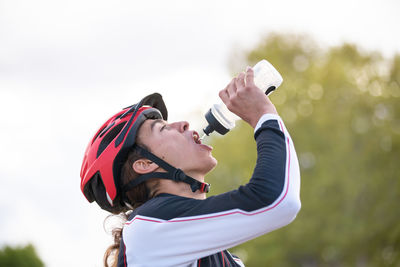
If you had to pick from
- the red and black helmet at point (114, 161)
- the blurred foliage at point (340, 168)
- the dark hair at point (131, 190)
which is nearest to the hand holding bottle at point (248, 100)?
the red and black helmet at point (114, 161)

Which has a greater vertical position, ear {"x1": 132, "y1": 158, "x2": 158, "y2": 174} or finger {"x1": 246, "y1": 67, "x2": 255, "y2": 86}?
finger {"x1": 246, "y1": 67, "x2": 255, "y2": 86}

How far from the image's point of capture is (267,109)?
3.21 metres

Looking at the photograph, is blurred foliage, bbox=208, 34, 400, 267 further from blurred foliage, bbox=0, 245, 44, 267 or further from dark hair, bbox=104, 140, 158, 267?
dark hair, bbox=104, 140, 158, 267

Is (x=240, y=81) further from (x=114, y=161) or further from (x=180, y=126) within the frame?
(x=114, y=161)

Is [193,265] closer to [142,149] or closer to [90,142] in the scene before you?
[142,149]

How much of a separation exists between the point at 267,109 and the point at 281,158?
40 cm

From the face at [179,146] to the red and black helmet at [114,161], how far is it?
6 centimetres

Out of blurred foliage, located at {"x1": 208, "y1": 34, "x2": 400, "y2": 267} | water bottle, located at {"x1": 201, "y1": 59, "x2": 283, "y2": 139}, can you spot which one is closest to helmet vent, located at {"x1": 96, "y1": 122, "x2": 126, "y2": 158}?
water bottle, located at {"x1": 201, "y1": 59, "x2": 283, "y2": 139}

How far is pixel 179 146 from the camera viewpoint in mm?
3703

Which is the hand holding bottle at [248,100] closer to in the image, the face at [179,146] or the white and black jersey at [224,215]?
the white and black jersey at [224,215]

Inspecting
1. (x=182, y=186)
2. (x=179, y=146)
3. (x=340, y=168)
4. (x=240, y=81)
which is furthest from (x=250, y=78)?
(x=340, y=168)

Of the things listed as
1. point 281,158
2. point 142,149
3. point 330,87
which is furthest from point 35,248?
point 281,158

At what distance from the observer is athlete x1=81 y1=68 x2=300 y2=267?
2.94 metres

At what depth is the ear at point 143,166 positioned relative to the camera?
12.2 ft
